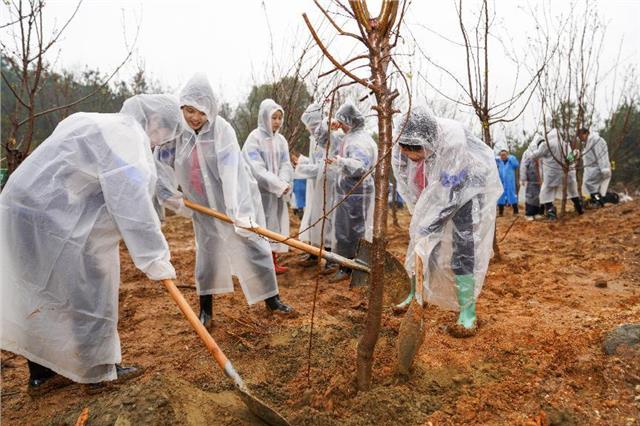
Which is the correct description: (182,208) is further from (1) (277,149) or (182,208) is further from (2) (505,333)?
(2) (505,333)

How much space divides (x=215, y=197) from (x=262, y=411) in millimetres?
1769

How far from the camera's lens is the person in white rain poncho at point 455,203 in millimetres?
2713

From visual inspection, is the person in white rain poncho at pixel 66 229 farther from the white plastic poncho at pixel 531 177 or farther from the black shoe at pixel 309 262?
the white plastic poncho at pixel 531 177

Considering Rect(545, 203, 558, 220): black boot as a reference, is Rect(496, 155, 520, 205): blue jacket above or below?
above

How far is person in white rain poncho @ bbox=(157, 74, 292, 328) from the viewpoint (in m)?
2.99

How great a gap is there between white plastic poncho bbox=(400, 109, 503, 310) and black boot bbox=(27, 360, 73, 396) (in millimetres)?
2323

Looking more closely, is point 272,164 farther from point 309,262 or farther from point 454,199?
point 454,199

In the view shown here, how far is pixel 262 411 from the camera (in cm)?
181

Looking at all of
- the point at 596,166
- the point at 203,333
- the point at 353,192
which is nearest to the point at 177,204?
the point at 203,333

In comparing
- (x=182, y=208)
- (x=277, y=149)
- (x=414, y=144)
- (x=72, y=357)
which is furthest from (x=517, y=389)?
(x=277, y=149)

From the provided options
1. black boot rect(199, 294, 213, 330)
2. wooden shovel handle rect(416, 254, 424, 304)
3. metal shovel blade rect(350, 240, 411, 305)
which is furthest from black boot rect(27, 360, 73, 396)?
wooden shovel handle rect(416, 254, 424, 304)

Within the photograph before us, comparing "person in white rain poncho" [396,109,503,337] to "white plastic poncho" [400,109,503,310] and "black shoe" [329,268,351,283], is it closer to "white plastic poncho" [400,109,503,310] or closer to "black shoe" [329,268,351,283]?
"white plastic poncho" [400,109,503,310]

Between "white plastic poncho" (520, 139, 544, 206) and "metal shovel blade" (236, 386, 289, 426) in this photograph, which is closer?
"metal shovel blade" (236, 386, 289, 426)

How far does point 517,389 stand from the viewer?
2061mm
